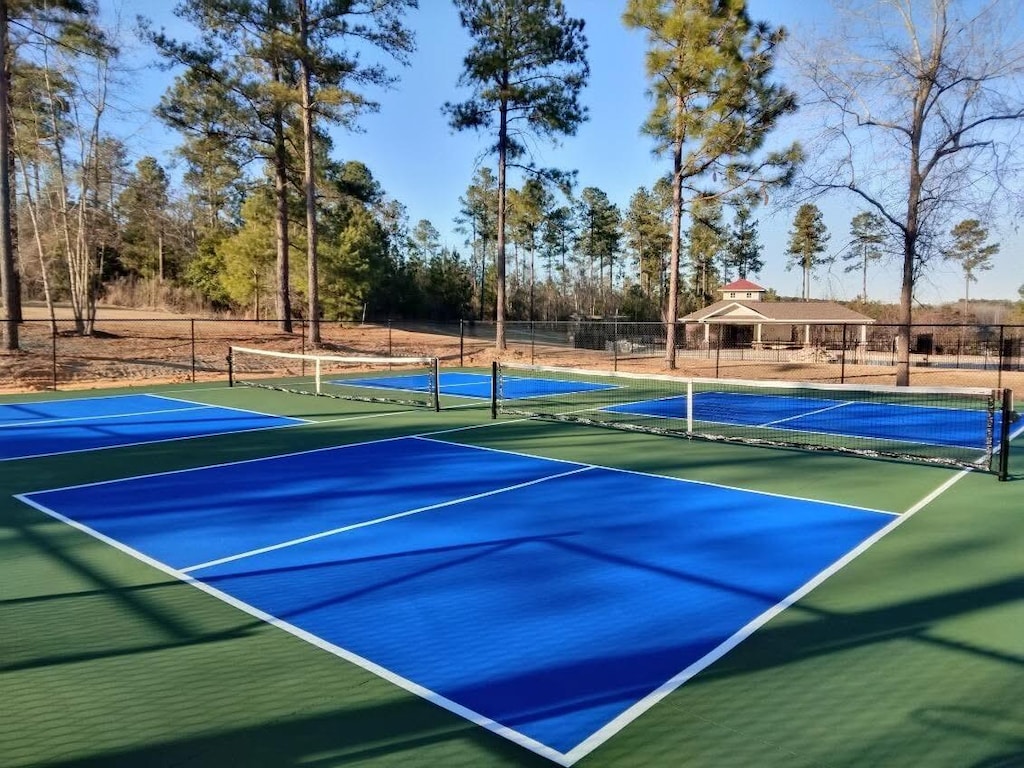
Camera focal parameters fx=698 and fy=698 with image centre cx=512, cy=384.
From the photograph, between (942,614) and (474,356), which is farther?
(474,356)

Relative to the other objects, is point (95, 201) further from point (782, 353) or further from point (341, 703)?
point (782, 353)

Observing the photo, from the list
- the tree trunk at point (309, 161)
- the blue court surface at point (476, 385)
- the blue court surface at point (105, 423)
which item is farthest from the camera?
the tree trunk at point (309, 161)

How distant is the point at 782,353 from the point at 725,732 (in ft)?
132

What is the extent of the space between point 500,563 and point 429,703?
2087mm

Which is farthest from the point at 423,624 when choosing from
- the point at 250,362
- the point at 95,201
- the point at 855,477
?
the point at 95,201

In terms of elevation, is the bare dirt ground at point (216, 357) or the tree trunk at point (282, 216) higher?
the tree trunk at point (282, 216)

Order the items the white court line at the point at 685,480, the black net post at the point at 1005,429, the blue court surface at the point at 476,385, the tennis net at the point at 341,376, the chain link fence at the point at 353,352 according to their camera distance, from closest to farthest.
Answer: the white court line at the point at 685,480 < the black net post at the point at 1005,429 < the tennis net at the point at 341,376 < the blue court surface at the point at 476,385 < the chain link fence at the point at 353,352

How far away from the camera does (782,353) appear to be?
40406 mm

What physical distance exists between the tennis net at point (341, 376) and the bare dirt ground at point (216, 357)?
36.1 inches

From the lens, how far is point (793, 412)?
15125 millimetres

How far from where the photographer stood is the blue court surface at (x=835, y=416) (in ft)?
40.0

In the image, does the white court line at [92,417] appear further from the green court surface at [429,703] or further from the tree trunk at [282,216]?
the tree trunk at [282,216]

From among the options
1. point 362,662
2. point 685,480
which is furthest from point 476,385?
point 362,662

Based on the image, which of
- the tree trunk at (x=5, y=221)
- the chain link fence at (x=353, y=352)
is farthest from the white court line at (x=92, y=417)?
the tree trunk at (x=5, y=221)
